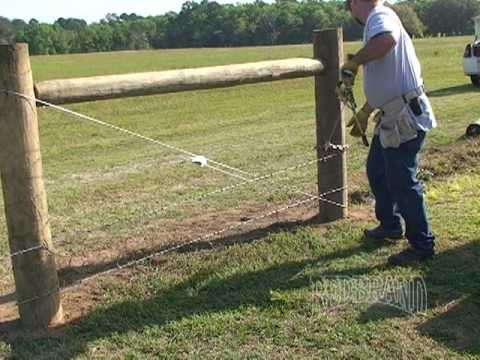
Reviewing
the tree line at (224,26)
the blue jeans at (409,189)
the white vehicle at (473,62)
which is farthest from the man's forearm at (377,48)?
the tree line at (224,26)

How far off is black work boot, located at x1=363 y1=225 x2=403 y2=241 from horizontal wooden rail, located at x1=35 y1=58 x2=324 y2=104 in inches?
47.5

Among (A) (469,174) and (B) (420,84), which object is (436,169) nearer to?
(A) (469,174)

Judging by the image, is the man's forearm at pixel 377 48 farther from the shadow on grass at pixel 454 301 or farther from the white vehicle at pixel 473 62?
the white vehicle at pixel 473 62

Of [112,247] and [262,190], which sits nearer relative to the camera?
[112,247]

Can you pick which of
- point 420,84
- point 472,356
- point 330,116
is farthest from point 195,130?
point 472,356

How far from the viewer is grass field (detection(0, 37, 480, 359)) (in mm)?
3869

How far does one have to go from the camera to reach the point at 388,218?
5.24 metres

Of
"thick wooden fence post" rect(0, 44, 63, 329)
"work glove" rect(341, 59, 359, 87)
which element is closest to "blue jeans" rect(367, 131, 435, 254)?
"work glove" rect(341, 59, 359, 87)

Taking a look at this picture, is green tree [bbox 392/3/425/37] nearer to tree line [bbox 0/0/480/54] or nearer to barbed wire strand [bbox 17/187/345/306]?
barbed wire strand [bbox 17/187/345/306]

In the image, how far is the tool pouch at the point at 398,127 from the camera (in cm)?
459

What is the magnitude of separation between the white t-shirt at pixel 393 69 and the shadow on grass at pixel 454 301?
90cm

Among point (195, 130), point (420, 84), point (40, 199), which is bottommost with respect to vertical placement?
point (195, 130)

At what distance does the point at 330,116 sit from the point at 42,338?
267 centimetres

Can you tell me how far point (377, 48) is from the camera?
4406 mm
